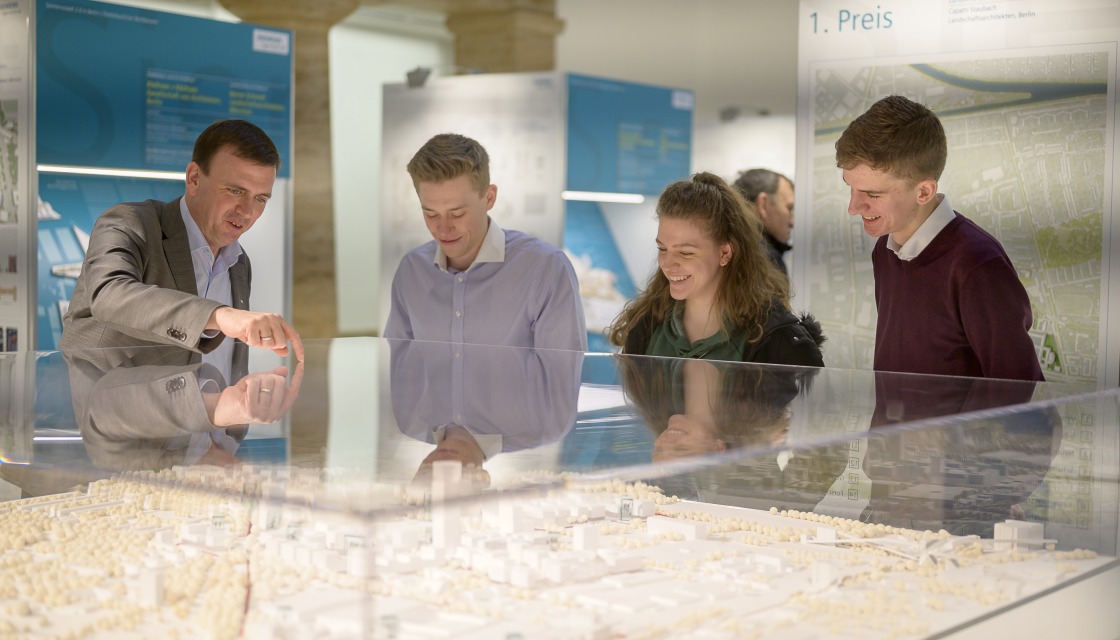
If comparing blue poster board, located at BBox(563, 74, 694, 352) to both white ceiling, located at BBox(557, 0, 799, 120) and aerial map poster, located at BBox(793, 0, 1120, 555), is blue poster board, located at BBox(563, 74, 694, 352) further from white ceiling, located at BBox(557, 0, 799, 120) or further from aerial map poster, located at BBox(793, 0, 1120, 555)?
white ceiling, located at BBox(557, 0, 799, 120)

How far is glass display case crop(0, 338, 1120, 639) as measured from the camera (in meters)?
1.89

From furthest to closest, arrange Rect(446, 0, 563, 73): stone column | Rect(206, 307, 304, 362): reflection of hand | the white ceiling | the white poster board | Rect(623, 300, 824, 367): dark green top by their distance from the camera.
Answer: the white ceiling < Rect(446, 0, 563, 73): stone column < the white poster board < Rect(623, 300, 824, 367): dark green top < Rect(206, 307, 304, 362): reflection of hand

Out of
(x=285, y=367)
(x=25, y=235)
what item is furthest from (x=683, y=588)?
(x=25, y=235)

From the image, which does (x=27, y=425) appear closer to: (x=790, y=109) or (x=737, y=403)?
(x=737, y=403)

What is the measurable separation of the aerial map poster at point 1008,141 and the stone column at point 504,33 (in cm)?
1009

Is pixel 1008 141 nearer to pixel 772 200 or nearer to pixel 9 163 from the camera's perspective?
pixel 772 200

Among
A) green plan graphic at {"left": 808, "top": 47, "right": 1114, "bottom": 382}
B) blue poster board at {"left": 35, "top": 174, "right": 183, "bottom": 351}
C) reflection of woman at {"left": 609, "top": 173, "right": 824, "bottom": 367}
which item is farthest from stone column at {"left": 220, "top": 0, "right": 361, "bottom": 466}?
reflection of woman at {"left": 609, "top": 173, "right": 824, "bottom": 367}

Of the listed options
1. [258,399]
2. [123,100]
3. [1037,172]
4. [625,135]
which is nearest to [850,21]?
[1037,172]

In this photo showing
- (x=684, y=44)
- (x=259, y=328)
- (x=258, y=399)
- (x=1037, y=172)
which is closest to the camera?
(x=258, y=399)

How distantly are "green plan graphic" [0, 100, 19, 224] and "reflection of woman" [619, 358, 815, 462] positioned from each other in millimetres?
4592

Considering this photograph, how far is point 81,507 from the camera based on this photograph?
2.79m

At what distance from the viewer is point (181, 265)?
4.14 metres

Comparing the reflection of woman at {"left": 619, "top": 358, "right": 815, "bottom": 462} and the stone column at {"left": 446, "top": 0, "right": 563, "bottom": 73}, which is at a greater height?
the stone column at {"left": 446, "top": 0, "right": 563, "bottom": 73}

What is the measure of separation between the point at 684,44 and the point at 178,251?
14.0 metres
